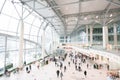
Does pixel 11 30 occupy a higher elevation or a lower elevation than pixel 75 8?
lower

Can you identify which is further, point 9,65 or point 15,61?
point 15,61

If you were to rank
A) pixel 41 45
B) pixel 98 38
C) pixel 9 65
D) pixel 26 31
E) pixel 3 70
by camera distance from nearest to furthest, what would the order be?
1. pixel 3 70
2. pixel 9 65
3. pixel 26 31
4. pixel 41 45
5. pixel 98 38

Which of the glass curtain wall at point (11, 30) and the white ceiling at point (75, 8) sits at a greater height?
the white ceiling at point (75, 8)

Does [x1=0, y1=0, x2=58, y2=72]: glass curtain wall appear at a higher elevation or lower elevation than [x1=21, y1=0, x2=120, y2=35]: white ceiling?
lower

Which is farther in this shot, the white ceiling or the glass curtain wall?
the glass curtain wall

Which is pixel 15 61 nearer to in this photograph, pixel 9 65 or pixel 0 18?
pixel 9 65

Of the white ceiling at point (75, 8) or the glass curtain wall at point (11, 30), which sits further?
the glass curtain wall at point (11, 30)

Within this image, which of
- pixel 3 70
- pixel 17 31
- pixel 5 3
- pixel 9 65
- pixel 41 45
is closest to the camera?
pixel 5 3

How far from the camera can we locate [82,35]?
47.0 metres

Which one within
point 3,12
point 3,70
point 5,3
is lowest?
point 3,70

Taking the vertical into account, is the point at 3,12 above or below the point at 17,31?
above

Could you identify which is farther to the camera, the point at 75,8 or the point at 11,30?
the point at 75,8

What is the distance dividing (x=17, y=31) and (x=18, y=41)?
1727 mm

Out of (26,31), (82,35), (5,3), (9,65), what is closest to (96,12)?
Answer: (26,31)
